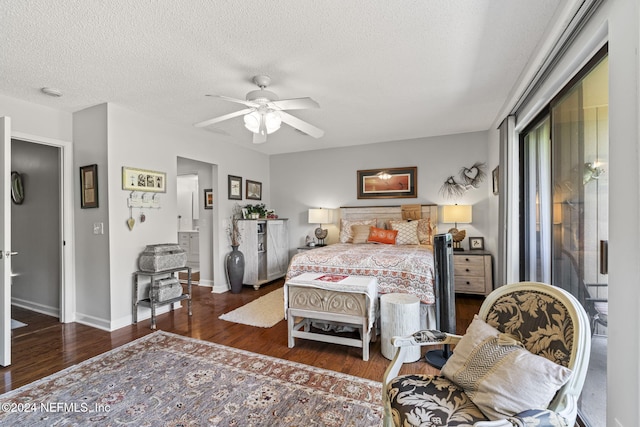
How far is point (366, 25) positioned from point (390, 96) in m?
1.31

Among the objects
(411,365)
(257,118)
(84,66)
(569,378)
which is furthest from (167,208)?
(569,378)

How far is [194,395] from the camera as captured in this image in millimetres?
2049

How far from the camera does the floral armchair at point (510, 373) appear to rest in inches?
42.4

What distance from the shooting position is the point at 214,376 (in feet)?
7.47

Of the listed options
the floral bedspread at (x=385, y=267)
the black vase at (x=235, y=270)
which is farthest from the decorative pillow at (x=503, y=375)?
the black vase at (x=235, y=270)

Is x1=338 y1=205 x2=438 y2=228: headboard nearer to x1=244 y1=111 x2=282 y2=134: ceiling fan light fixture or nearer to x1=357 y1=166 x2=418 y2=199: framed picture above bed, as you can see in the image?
x1=357 y1=166 x2=418 y2=199: framed picture above bed

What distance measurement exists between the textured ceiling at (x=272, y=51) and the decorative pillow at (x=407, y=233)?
1824 millimetres

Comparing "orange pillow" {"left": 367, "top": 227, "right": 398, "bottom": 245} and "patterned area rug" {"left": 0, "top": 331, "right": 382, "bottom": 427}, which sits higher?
"orange pillow" {"left": 367, "top": 227, "right": 398, "bottom": 245}

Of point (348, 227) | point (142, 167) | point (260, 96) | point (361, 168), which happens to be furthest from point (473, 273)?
point (142, 167)

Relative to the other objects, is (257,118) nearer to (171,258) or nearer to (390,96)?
(390,96)

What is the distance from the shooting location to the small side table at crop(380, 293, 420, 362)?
8.20 ft

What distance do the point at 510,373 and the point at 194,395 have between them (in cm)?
198

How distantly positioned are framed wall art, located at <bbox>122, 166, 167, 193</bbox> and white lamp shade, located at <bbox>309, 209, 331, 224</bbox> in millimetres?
2447

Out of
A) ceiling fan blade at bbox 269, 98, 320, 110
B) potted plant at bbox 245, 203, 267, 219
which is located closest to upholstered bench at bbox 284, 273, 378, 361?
ceiling fan blade at bbox 269, 98, 320, 110
